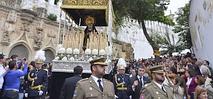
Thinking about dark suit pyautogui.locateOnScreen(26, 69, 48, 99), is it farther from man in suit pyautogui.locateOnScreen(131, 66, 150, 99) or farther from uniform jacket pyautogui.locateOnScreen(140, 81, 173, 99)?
uniform jacket pyautogui.locateOnScreen(140, 81, 173, 99)

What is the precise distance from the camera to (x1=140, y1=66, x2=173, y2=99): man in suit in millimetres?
4098

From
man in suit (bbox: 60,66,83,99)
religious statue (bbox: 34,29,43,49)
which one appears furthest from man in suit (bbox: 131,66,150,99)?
religious statue (bbox: 34,29,43,49)

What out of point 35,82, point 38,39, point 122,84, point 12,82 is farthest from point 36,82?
point 38,39

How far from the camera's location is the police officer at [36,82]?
746 cm

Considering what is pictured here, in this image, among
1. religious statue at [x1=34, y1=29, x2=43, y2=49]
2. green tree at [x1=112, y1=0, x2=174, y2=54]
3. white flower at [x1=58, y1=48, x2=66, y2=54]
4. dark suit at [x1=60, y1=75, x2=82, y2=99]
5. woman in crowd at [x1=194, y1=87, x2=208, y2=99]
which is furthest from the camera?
religious statue at [x1=34, y1=29, x2=43, y2=49]

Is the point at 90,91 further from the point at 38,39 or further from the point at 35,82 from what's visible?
the point at 38,39

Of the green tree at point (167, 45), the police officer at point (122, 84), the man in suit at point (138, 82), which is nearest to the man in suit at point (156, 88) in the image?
the police officer at point (122, 84)

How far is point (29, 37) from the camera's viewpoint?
18.0 m

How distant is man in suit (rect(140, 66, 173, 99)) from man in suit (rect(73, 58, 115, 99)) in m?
0.47

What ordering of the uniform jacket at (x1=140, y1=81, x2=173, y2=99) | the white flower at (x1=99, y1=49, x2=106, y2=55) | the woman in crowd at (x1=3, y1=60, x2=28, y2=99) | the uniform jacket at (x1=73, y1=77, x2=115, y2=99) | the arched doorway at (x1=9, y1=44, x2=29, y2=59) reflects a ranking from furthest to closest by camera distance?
the arched doorway at (x1=9, y1=44, x2=29, y2=59) < the white flower at (x1=99, y1=49, x2=106, y2=55) < the woman in crowd at (x1=3, y1=60, x2=28, y2=99) < the uniform jacket at (x1=140, y1=81, x2=173, y2=99) < the uniform jacket at (x1=73, y1=77, x2=115, y2=99)

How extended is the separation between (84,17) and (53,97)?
11.1 feet

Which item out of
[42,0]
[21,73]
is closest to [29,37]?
[42,0]

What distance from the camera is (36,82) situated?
749 cm

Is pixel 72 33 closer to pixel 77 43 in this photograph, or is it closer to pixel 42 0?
pixel 77 43
